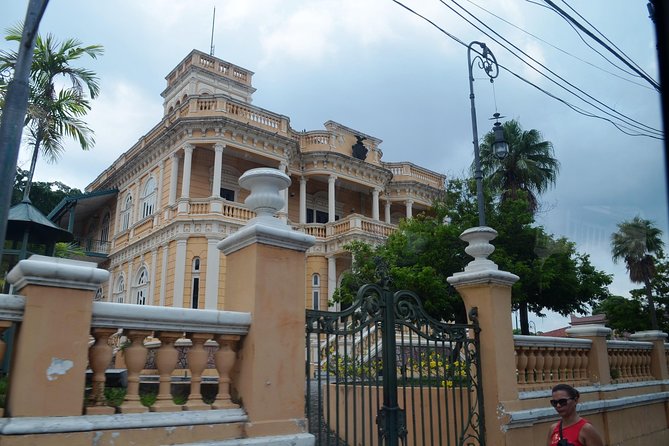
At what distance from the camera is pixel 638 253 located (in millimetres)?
26734

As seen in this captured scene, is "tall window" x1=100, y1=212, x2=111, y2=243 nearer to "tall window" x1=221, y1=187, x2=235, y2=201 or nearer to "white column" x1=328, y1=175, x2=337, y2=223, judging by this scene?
"tall window" x1=221, y1=187, x2=235, y2=201

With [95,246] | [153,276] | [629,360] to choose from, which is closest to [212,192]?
[153,276]

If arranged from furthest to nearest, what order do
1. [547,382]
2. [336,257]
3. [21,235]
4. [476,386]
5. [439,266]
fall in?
1. [336,257]
2. [439,266]
3. [21,235]
4. [547,382]
5. [476,386]

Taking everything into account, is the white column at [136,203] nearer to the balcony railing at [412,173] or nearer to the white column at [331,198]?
the white column at [331,198]

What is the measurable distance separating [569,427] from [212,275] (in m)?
16.3

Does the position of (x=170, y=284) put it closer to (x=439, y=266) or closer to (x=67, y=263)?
(x=439, y=266)

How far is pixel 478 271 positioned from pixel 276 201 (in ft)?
9.80

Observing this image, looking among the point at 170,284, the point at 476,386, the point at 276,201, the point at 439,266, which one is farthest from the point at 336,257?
the point at 276,201

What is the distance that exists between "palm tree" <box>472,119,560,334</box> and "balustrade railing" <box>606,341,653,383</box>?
1003 cm

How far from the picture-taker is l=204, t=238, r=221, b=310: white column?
62.5ft

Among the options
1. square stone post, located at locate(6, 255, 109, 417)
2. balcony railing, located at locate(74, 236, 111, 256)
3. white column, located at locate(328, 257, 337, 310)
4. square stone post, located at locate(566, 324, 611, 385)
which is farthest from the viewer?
balcony railing, located at locate(74, 236, 111, 256)

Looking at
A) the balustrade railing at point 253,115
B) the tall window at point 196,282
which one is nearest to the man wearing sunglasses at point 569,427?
the tall window at point 196,282

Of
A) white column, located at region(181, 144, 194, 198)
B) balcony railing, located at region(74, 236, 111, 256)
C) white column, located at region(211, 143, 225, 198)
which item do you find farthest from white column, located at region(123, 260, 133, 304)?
white column, located at region(211, 143, 225, 198)

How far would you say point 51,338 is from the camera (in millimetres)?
3297
